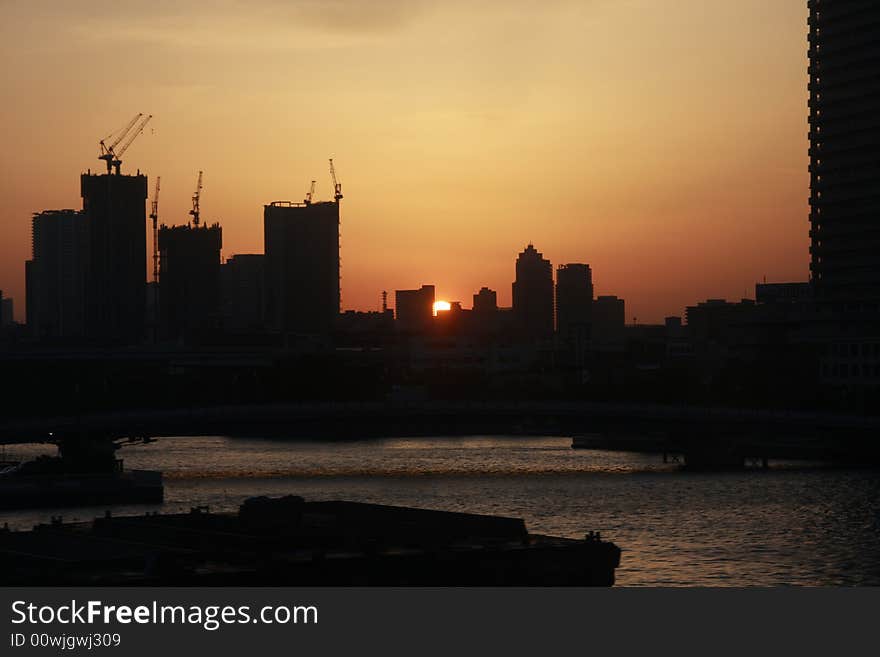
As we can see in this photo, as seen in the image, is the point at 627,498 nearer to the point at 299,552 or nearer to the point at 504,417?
the point at 504,417

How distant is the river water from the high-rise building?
196 ft

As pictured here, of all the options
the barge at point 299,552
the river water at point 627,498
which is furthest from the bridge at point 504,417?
the barge at point 299,552

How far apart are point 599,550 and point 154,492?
43.3 meters

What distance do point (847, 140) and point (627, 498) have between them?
10870cm

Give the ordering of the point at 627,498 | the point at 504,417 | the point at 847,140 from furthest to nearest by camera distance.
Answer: the point at 847,140 < the point at 504,417 < the point at 627,498

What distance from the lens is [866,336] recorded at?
171m

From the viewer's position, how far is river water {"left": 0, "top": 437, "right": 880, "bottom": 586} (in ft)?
185

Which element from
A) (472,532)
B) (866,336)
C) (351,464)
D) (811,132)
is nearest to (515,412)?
(351,464)

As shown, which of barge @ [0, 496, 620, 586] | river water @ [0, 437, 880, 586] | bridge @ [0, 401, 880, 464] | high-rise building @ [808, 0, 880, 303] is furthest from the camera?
high-rise building @ [808, 0, 880, 303]

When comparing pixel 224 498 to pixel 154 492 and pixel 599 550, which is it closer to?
pixel 154 492

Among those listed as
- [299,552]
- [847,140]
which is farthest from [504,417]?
[847,140]

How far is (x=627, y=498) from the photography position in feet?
267

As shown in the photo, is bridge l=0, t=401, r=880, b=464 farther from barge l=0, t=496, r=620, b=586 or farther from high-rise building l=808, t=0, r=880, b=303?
high-rise building l=808, t=0, r=880, b=303

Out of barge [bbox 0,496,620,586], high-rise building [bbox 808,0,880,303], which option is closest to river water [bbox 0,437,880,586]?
barge [bbox 0,496,620,586]
